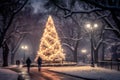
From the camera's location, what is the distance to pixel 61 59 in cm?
5925

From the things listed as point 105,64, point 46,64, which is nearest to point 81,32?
point 46,64

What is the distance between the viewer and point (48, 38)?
195 ft

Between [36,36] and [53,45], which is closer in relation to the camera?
[53,45]

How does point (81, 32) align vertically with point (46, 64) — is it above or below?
above

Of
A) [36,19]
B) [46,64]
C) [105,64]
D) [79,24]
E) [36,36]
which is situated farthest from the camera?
[36,36]

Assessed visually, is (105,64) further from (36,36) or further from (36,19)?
(36,36)

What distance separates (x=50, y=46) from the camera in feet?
195

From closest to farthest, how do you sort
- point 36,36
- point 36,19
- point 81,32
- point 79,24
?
point 79,24 < point 81,32 < point 36,19 < point 36,36

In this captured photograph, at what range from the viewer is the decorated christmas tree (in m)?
59.1

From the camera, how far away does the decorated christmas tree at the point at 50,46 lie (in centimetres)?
5906

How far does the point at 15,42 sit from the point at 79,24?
18.7 metres

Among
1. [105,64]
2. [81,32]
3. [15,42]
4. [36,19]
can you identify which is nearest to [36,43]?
[36,19]

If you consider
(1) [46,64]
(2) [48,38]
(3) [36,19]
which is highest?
(3) [36,19]

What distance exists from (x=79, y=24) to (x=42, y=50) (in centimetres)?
A: 998
